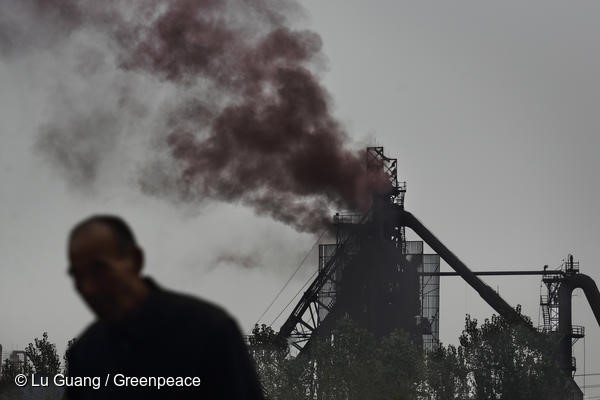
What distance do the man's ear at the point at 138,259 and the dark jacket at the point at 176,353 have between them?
69 millimetres

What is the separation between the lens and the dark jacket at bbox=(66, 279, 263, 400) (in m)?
4.84

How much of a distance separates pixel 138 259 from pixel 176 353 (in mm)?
381

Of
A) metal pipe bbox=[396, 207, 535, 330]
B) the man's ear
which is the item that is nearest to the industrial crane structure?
metal pipe bbox=[396, 207, 535, 330]

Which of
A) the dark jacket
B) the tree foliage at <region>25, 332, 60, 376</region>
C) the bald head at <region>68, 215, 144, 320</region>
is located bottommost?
the dark jacket

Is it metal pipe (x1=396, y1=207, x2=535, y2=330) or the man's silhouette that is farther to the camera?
metal pipe (x1=396, y1=207, x2=535, y2=330)

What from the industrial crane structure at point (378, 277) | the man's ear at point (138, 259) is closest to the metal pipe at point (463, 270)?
A: the industrial crane structure at point (378, 277)

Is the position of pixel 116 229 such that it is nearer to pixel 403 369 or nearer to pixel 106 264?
pixel 106 264

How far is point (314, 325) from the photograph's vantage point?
325ft

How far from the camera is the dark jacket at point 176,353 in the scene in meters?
4.84

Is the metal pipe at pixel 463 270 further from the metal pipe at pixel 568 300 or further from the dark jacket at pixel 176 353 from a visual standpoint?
the dark jacket at pixel 176 353

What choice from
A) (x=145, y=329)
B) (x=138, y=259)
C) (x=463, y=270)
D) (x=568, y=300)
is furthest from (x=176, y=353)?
(x=568, y=300)

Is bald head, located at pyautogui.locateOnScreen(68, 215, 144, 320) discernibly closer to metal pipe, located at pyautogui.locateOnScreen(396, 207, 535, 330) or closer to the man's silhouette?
the man's silhouette

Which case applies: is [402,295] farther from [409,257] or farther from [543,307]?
[543,307]

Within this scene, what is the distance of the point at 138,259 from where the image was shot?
4977 millimetres
